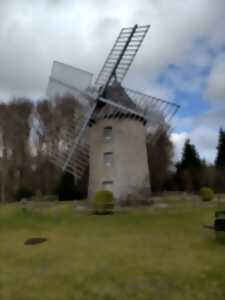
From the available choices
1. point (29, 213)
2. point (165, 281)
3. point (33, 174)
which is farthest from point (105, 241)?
point (33, 174)

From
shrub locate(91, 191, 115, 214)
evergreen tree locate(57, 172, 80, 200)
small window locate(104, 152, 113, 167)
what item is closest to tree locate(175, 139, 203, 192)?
evergreen tree locate(57, 172, 80, 200)

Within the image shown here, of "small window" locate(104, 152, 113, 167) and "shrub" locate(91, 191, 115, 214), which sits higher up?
"small window" locate(104, 152, 113, 167)

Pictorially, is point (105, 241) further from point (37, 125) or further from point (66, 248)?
point (37, 125)

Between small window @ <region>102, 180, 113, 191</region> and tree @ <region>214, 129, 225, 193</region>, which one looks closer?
small window @ <region>102, 180, 113, 191</region>

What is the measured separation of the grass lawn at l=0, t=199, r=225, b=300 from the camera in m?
7.58

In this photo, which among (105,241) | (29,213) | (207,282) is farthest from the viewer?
(29,213)

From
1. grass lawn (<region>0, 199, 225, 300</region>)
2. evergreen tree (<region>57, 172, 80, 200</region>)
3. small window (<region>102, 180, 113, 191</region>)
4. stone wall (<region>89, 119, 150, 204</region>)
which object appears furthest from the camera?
evergreen tree (<region>57, 172, 80, 200</region>)

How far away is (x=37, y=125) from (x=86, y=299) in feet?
107

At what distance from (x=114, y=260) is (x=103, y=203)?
35.3 feet

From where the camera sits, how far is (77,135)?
23984 millimetres

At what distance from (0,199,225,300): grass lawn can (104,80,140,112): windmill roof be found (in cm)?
807

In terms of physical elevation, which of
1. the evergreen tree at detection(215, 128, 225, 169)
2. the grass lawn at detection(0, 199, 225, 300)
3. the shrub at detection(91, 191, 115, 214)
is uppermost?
the evergreen tree at detection(215, 128, 225, 169)

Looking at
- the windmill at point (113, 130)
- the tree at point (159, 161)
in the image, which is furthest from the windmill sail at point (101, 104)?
the tree at point (159, 161)

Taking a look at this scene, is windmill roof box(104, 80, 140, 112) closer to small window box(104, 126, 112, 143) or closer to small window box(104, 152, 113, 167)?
small window box(104, 126, 112, 143)
